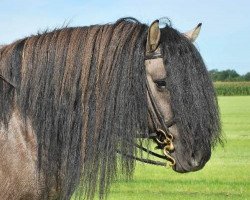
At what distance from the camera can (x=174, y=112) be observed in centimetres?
450

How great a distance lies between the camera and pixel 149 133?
182 inches

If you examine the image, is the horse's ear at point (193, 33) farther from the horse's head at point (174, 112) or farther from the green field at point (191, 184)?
the green field at point (191, 184)

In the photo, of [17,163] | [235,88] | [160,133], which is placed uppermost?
[160,133]

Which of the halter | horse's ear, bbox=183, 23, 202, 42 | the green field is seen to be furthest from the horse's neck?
the green field

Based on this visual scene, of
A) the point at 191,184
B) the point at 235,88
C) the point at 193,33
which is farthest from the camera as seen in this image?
the point at 235,88

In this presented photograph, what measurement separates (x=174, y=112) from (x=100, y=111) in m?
0.55

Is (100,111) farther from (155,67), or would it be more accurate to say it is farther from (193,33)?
(193,33)

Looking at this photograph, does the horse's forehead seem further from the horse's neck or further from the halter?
the horse's neck

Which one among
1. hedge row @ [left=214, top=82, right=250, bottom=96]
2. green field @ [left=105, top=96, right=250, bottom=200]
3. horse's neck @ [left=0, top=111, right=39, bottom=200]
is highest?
horse's neck @ [left=0, top=111, right=39, bottom=200]

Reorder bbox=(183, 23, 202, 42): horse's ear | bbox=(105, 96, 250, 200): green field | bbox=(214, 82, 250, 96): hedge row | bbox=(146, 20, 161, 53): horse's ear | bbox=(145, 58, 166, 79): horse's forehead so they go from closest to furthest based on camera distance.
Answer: bbox=(146, 20, 161, 53): horse's ear → bbox=(145, 58, 166, 79): horse's forehead → bbox=(183, 23, 202, 42): horse's ear → bbox=(105, 96, 250, 200): green field → bbox=(214, 82, 250, 96): hedge row

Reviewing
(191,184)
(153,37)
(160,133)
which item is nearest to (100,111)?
(160,133)

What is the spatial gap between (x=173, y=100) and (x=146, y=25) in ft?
2.26

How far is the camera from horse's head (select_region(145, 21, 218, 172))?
14.7 feet

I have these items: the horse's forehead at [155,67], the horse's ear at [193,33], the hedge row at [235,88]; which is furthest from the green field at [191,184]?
the hedge row at [235,88]
